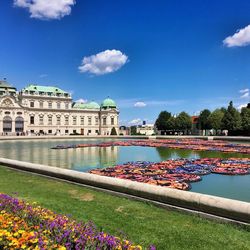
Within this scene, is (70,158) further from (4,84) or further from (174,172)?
(4,84)

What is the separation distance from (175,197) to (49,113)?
114779mm

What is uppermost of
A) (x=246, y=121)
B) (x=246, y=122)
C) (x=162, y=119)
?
(x=162, y=119)

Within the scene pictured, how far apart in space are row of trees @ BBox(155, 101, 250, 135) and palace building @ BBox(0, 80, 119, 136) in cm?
2520

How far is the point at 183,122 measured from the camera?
341 feet

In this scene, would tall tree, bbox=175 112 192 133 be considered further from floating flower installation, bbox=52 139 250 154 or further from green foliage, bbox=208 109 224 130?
floating flower installation, bbox=52 139 250 154

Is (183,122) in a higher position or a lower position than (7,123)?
lower

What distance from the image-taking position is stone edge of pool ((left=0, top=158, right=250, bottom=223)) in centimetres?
714

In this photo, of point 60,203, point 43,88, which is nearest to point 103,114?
point 43,88

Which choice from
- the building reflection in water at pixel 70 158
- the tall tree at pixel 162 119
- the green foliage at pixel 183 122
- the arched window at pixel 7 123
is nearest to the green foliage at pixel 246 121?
the green foliage at pixel 183 122

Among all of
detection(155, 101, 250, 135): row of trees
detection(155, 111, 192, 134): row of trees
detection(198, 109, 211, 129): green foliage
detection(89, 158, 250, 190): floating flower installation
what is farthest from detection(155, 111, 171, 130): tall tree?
detection(89, 158, 250, 190): floating flower installation

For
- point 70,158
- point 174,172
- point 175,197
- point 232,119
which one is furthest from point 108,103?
point 175,197

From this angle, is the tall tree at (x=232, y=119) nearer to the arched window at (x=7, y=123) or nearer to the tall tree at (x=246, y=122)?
the tall tree at (x=246, y=122)

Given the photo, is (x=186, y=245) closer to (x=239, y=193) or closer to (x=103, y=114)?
(x=239, y=193)

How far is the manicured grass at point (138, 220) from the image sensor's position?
6.18 metres
